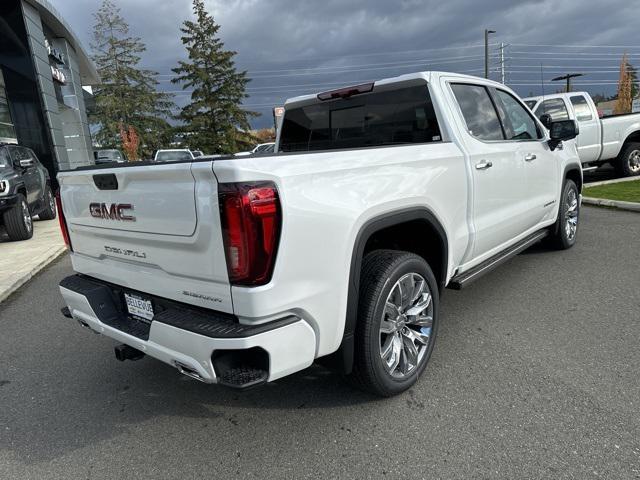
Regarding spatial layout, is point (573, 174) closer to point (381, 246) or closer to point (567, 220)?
point (567, 220)

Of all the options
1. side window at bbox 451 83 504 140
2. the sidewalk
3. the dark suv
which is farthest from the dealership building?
side window at bbox 451 83 504 140

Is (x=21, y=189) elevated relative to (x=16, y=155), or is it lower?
lower

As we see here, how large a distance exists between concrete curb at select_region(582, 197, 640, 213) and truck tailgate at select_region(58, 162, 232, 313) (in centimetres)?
790

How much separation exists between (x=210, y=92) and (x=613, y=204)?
42.8m

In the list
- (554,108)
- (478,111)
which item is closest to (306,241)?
(478,111)

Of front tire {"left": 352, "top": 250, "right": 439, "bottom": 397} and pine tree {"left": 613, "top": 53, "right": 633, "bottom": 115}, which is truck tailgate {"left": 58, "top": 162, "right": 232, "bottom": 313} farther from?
pine tree {"left": 613, "top": 53, "right": 633, "bottom": 115}

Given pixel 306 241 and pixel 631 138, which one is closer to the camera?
pixel 306 241

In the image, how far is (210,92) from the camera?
45.4 m

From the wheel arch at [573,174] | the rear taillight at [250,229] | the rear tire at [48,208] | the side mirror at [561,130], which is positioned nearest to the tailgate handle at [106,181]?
the rear taillight at [250,229]

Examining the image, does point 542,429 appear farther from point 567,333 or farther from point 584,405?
point 567,333

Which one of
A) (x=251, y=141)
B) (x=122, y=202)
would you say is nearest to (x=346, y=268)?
(x=122, y=202)

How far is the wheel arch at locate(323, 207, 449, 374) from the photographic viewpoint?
2354mm

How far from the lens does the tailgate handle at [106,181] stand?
2.46 metres

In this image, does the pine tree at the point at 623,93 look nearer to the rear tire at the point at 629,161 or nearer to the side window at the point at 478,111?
the rear tire at the point at 629,161
